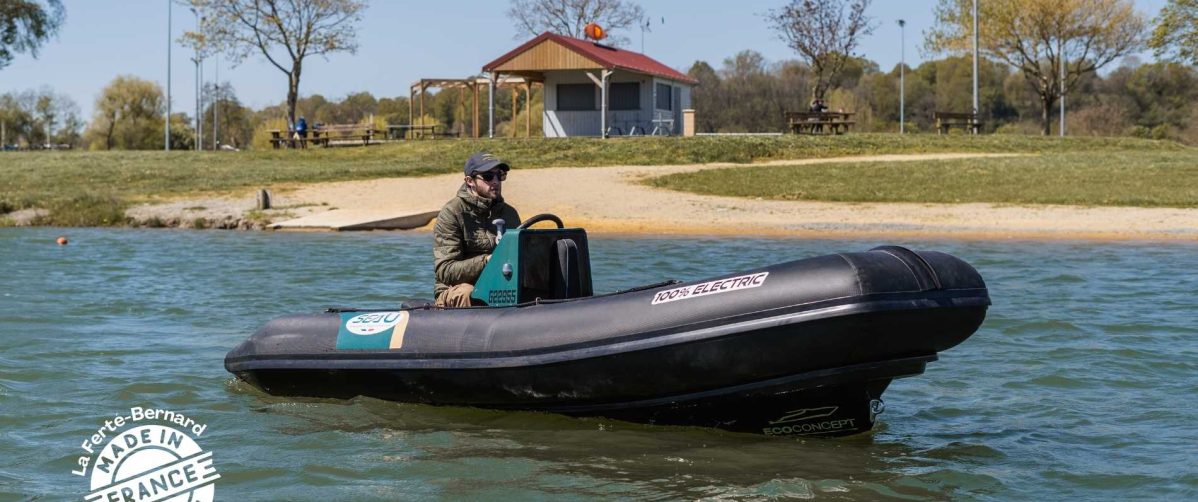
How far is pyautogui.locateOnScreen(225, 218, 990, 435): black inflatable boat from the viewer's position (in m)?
6.15

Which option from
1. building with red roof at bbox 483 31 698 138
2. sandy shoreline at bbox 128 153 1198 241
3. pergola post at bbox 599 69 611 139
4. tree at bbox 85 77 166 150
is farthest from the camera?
tree at bbox 85 77 166 150

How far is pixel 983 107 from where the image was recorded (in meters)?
83.2

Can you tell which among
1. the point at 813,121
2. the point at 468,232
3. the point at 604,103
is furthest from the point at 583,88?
the point at 468,232

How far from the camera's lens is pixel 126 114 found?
8388 cm

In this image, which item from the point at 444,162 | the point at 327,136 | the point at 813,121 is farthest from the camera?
the point at 327,136

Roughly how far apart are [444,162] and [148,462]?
24.4 meters

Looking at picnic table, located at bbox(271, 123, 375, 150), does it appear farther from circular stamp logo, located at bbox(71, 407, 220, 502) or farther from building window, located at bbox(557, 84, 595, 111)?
circular stamp logo, located at bbox(71, 407, 220, 502)

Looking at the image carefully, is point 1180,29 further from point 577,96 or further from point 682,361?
point 682,361

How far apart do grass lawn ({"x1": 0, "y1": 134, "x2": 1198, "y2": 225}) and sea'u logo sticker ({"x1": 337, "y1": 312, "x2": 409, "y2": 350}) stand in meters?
15.8

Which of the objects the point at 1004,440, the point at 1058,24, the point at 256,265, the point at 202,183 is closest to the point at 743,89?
the point at 1058,24

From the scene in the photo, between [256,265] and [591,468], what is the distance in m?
10.9

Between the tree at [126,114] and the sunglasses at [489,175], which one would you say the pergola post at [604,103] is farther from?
the tree at [126,114]

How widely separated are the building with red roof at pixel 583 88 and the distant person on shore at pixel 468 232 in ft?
93.7

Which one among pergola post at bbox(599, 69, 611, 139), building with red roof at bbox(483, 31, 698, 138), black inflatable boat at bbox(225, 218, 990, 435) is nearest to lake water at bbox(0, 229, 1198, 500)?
black inflatable boat at bbox(225, 218, 990, 435)
